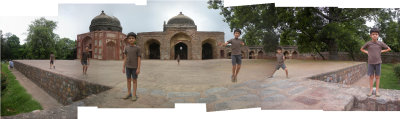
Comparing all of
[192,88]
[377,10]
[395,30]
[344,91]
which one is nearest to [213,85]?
[192,88]

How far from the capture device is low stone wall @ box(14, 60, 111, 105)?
2081 millimetres

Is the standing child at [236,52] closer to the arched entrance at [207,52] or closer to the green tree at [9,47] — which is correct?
the arched entrance at [207,52]

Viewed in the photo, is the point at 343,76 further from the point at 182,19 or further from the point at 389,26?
the point at 182,19

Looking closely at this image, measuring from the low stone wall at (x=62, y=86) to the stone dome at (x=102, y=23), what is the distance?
67cm

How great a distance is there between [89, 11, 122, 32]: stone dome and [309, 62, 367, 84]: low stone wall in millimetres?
4319

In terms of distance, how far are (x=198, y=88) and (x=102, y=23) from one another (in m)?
1.36

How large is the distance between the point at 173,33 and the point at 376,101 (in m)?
4.03

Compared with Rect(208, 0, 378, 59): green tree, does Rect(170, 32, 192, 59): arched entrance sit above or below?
below

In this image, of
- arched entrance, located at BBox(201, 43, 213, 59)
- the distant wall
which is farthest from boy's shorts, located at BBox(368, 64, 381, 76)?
arched entrance, located at BBox(201, 43, 213, 59)

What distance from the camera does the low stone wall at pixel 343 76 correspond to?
480 centimetres

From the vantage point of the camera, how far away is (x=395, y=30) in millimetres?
4012

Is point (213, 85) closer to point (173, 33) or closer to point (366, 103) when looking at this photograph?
point (173, 33)

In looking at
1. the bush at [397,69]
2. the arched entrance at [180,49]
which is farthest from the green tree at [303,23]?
the bush at [397,69]

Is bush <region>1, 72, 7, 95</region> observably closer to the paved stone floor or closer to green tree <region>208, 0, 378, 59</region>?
the paved stone floor
